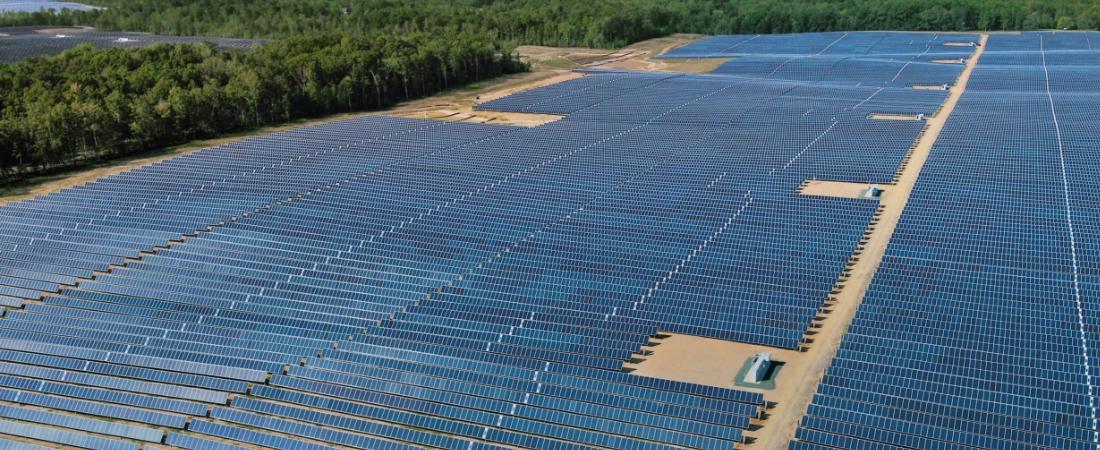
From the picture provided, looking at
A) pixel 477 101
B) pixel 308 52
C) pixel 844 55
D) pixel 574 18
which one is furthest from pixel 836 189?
pixel 574 18

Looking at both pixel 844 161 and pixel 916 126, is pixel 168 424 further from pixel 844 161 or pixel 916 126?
pixel 916 126

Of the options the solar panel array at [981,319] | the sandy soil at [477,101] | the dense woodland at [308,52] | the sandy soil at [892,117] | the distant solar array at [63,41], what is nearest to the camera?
the solar panel array at [981,319]

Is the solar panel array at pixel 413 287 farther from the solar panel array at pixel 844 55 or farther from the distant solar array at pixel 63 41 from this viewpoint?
the distant solar array at pixel 63 41

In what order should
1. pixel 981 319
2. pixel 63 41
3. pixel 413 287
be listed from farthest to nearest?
pixel 63 41 → pixel 413 287 → pixel 981 319

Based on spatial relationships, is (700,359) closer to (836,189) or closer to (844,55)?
(836,189)

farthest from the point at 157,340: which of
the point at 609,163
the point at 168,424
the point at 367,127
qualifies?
the point at 367,127

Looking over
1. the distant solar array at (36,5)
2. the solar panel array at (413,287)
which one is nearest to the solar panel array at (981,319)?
the solar panel array at (413,287)

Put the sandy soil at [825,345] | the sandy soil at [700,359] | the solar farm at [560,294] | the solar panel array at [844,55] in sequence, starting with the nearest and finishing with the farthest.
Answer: the sandy soil at [825,345]
the solar farm at [560,294]
the sandy soil at [700,359]
the solar panel array at [844,55]
